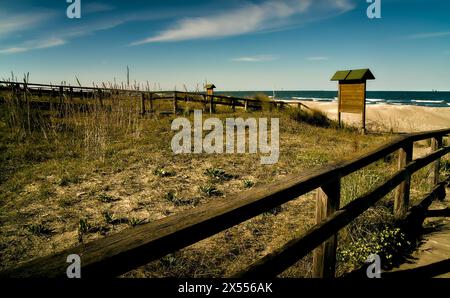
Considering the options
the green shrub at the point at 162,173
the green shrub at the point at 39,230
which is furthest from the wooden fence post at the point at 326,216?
the green shrub at the point at 162,173

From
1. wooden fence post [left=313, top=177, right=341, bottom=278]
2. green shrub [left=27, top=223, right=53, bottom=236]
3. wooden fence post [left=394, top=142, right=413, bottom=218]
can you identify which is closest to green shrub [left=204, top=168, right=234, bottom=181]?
green shrub [left=27, top=223, right=53, bottom=236]

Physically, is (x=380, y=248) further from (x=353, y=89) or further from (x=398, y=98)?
(x=398, y=98)

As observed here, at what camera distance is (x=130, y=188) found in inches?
251

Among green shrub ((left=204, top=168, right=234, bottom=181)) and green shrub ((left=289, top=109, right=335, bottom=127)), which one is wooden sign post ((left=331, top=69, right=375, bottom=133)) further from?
green shrub ((left=204, top=168, right=234, bottom=181))

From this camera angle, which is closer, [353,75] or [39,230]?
[39,230]

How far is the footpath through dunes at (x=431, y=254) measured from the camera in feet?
9.86

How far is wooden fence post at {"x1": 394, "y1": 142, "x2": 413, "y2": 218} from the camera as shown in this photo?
3822 mm

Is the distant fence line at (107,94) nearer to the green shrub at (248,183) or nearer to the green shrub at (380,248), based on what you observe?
the green shrub at (248,183)

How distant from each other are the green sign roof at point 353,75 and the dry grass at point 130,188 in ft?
20.9

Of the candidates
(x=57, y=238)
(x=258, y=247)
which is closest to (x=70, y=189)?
(x=57, y=238)

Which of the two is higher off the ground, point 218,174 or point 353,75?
point 353,75

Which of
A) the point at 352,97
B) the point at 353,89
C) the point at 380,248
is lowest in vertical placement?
the point at 380,248

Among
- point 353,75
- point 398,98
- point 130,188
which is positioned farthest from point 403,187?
point 398,98

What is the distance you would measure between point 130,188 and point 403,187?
486cm
